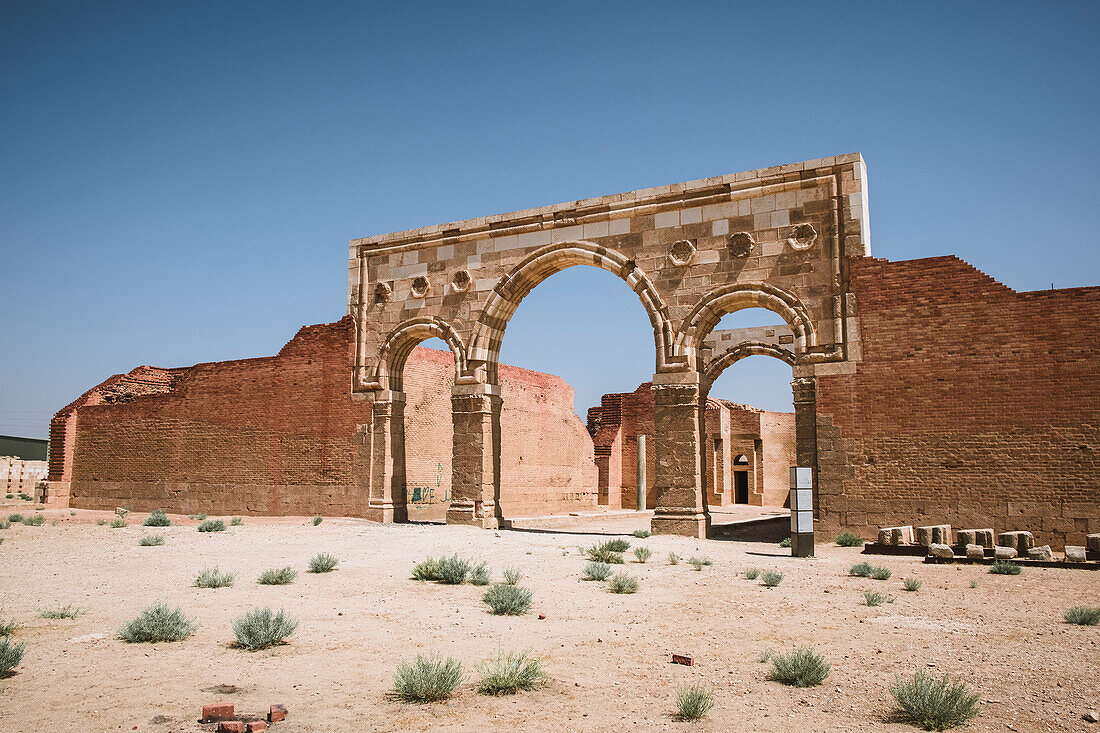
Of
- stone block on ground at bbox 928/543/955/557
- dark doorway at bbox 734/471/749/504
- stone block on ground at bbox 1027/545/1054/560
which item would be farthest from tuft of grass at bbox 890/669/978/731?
dark doorway at bbox 734/471/749/504

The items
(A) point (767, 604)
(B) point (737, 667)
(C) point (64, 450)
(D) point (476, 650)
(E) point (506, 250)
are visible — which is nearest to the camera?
(B) point (737, 667)

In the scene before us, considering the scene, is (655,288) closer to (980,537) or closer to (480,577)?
(980,537)

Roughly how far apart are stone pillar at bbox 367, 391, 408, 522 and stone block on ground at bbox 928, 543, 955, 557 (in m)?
11.3

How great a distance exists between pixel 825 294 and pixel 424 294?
29.5ft

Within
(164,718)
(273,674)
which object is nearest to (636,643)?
(273,674)

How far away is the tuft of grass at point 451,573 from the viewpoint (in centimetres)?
845

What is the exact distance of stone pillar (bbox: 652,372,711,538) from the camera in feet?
48.3

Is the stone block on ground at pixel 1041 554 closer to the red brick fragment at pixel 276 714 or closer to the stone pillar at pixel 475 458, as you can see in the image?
the stone pillar at pixel 475 458

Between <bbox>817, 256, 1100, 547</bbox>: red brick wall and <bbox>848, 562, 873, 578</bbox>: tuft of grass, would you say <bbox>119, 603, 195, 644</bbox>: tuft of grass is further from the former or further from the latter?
<bbox>817, 256, 1100, 547</bbox>: red brick wall

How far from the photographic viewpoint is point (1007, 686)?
4.66m

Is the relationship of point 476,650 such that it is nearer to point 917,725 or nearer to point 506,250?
point 917,725

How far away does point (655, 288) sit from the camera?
15.7 m

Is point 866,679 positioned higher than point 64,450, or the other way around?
point 64,450

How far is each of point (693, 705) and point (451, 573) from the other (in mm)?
4801
